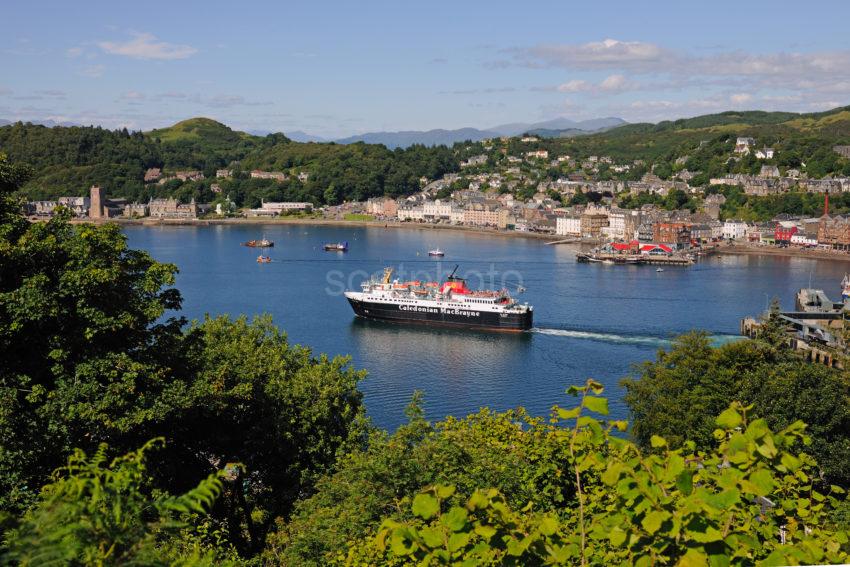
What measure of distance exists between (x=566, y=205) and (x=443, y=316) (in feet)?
121

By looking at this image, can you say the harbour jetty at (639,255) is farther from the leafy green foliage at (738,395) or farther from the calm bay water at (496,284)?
the leafy green foliage at (738,395)

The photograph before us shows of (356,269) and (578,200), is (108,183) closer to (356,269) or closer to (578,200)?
(578,200)

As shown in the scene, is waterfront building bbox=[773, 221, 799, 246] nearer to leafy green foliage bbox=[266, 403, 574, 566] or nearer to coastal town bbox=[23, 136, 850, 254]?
coastal town bbox=[23, 136, 850, 254]

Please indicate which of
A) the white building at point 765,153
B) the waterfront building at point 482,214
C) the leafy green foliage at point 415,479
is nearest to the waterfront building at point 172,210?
the waterfront building at point 482,214

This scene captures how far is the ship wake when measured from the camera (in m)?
17.8

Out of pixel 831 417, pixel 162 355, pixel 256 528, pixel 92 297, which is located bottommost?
pixel 256 528

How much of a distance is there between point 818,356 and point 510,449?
11364 millimetres

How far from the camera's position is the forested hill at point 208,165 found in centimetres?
6138

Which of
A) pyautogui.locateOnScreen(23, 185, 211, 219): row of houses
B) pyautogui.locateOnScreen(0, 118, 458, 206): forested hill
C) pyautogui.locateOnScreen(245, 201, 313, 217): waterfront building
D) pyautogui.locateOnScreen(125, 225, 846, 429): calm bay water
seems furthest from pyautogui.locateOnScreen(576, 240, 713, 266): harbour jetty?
pyautogui.locateOnScreen(23, 185, 211, 219): row of houses

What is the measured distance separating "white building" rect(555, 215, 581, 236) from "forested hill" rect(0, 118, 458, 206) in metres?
18.7

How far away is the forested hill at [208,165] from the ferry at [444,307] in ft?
133

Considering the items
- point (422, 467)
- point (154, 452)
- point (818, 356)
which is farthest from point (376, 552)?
point (818, 356)

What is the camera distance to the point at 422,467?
467cm

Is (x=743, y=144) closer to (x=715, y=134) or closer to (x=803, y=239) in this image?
(x=715, y=134)
